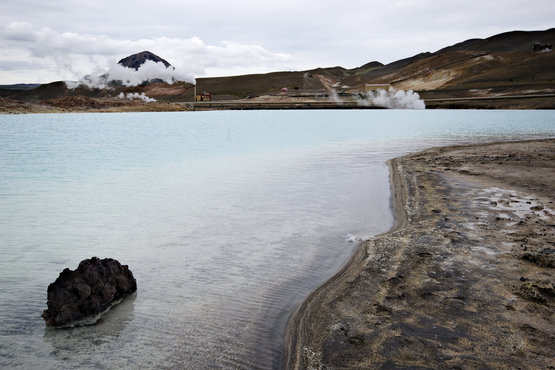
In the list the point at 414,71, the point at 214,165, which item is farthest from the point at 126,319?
the point at 414,71

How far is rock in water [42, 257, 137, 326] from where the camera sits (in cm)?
457

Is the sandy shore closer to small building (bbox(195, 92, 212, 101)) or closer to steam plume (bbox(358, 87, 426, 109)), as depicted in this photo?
steam plume (bbox(358, 87, 426, 109))

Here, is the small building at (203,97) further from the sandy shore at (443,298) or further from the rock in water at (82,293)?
the rock in water at (82,293)

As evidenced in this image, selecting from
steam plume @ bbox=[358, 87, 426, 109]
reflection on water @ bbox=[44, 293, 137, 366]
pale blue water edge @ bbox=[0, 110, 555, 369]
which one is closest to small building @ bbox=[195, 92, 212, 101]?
steam plume @ bbox=[358, 87, 426, 109]

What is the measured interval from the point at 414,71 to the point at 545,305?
634ft

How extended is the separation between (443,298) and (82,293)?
421 cm

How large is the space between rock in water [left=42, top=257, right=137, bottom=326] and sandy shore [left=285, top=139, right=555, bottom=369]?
7.48 ft

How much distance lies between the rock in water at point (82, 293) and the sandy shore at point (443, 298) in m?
2.28

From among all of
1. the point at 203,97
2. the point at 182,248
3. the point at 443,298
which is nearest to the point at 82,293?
the point at 182,248

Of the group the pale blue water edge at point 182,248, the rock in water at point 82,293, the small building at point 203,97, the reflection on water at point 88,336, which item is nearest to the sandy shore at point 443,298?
the pale blue water edge at point 182,248

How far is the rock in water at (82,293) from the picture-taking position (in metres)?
4.57

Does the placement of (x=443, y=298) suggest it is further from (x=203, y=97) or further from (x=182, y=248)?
(x=203, y=97)

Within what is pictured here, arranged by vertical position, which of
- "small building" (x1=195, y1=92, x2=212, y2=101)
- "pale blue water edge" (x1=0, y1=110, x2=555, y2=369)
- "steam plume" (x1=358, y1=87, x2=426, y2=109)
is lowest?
"pale blue water edge" (x1=0, y1=110, x2=555, y2=369)

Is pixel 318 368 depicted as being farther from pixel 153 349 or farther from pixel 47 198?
pixel 47 198
